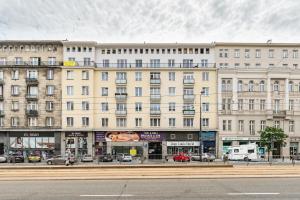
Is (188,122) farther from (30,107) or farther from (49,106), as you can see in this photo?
(30,107)

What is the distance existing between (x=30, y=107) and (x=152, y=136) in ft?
68.8

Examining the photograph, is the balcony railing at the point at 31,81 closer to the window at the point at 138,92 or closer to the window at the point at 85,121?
the window at the point at 85,121

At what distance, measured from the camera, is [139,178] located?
54.8ft

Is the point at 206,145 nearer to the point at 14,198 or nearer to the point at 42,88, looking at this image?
the point at 42,88

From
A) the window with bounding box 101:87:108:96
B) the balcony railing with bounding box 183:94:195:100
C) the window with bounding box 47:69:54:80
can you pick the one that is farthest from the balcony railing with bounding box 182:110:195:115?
the window with bounding box 47:69:54:80

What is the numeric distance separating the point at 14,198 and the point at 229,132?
161ft

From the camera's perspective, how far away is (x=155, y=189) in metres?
13.4

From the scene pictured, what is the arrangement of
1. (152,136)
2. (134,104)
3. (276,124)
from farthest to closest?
(134,104), (152,136), (276,124)

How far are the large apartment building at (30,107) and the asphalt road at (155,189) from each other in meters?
43.6

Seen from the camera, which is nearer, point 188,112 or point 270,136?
point 270,136

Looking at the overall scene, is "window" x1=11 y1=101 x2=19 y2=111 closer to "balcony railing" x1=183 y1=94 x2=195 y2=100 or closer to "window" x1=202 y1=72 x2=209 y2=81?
"balcony railing" x1=183 y1=94 x2=195 y2=100

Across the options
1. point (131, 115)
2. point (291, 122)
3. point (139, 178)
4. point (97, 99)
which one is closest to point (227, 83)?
point (291, 122)

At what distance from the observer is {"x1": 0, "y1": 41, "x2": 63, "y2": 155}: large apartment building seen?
57.6 meters

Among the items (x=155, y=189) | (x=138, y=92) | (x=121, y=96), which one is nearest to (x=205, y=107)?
(x=138, y=92)
